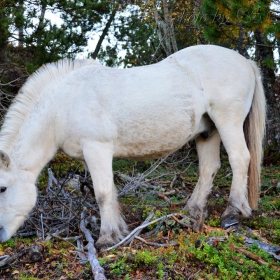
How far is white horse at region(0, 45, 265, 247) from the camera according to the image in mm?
4832

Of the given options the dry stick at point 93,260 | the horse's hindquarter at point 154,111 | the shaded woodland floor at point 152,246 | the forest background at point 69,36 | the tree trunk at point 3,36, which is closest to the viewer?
the dry stick at point 93,260

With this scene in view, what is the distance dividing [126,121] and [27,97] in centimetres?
119

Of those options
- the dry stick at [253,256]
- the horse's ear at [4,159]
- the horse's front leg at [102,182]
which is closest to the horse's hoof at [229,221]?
the dry stick at [253,256]

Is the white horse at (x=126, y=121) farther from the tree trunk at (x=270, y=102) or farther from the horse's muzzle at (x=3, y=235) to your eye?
the tree trunk at (x=270, y=102)

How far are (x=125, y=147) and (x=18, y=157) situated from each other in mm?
1231

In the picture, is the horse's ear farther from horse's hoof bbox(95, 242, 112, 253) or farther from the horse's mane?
horse's hoof bbox(95, 242, 112, 253)

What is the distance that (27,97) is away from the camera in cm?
512

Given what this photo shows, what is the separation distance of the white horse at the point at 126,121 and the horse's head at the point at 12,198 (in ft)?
0.03

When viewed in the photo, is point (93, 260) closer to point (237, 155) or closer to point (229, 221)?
point (229, 221)

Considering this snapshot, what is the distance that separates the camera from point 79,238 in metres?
4.88

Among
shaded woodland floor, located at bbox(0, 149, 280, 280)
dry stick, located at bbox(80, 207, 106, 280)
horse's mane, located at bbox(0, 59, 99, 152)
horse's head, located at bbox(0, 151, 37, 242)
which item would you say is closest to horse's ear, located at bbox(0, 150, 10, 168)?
horse's head, located at bbox(0, 151, 37, 242)

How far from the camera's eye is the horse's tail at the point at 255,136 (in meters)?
5.64

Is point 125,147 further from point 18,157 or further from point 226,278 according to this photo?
point 226,278

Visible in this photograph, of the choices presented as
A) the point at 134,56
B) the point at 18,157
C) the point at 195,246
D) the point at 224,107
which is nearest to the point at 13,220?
the point at 18,157
